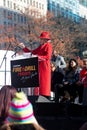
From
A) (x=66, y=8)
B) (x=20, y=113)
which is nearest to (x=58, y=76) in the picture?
(x=20, y=113)

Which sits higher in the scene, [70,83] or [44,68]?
[44,68]

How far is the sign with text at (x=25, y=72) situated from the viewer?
24.7 feet

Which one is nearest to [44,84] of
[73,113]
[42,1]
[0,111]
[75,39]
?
[73,113]

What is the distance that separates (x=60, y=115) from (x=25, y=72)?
1.37 metres

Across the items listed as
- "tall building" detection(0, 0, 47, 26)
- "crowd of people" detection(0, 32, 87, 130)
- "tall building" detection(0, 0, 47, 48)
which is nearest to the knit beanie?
"crowd of people" detection(0, 32, 87, 130)

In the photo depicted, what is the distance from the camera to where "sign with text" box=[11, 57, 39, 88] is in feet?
24.7

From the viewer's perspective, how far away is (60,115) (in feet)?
21.8

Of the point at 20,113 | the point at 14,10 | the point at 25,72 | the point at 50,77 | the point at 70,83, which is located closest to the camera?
the point at 20,113

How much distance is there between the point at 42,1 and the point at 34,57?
251 ft

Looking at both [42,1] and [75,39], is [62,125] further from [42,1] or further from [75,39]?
[42,1]

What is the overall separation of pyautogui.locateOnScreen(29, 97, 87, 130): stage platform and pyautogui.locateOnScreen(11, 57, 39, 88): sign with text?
2.14 feet

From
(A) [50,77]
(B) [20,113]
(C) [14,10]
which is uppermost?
(C) [14,10]

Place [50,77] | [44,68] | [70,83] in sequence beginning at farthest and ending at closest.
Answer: [70,83], [50,77], [44,68]

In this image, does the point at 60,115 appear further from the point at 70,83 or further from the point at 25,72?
the point at 70,83
